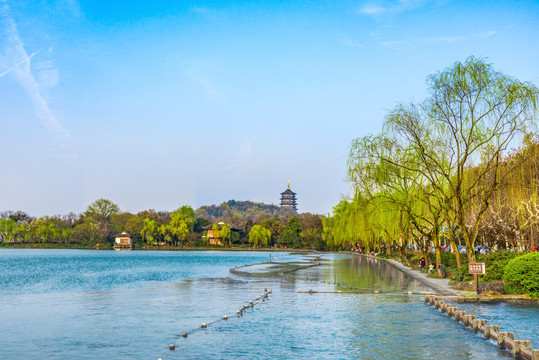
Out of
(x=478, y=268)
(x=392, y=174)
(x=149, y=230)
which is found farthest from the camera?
(x=149, y=230)

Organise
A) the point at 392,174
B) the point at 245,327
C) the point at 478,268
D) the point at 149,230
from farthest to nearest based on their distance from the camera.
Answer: the point at 149,230, the point at 392,174, the point at 478,268, the point at 245,327

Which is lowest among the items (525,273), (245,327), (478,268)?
(245,327)

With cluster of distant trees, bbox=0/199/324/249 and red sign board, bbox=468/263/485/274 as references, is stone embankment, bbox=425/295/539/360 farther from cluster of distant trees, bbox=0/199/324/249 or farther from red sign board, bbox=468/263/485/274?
cluster of distant trees, bbox=0/199/324/249

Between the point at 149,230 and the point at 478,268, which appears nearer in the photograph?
the point at 478,268

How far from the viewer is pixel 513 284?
1886 centimetres

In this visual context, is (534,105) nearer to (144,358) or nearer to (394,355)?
(394,355)

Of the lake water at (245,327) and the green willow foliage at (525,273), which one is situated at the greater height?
the green willow foliage at (525,273)

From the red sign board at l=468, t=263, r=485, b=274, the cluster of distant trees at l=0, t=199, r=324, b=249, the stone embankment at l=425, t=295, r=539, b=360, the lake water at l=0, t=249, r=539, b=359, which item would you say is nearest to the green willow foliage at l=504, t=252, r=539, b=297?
the red sign board at l=468, t=263, r=485, b=274

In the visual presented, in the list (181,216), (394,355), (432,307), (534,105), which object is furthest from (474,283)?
(181,216)

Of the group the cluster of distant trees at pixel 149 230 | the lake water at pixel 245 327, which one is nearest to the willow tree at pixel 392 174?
the lake water at pixel 245 327

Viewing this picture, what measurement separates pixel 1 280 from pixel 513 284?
32014 mm

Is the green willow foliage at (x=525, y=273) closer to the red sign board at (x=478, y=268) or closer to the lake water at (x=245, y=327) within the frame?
the red sign board at (x=478, y=268)

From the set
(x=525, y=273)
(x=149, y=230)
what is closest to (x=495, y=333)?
(x=525, y=273)

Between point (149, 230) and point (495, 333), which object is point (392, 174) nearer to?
point (495, 333)
